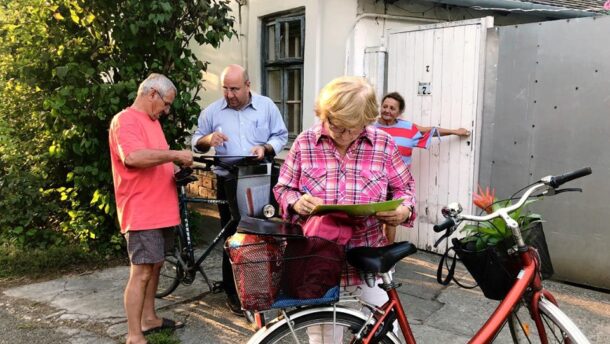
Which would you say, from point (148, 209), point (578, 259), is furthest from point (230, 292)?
point (578, 259)

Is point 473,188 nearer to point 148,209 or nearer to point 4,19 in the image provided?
point 148,209

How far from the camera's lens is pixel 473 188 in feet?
15.3

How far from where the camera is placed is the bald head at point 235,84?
12.0 feet

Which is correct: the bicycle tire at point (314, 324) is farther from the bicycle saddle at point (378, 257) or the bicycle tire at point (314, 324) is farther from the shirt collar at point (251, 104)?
the shirt collar at point (251, 104)

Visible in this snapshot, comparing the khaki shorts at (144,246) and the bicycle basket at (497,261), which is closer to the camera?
the bicycle basket at (497,261)

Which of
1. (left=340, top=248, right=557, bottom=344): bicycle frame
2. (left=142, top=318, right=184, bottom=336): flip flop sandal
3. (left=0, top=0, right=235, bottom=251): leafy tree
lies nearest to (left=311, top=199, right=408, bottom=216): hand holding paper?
(left=340, top=248, right=557, bottom=344): bicycle frame

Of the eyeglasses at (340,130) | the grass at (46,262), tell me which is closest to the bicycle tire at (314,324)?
the eyeglasses at (340,130)

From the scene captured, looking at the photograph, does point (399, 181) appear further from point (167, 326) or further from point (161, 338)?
point (167, 326)

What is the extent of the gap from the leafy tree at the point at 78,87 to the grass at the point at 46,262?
0.50 ft

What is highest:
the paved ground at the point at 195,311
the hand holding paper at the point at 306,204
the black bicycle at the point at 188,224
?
the hand holding paper at the point at 306,204

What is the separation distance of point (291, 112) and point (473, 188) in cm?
266

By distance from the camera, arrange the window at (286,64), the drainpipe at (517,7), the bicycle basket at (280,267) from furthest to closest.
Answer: the window at (286,64) → the drainpipe at (517,7) → the bicycle basket at (280,267)

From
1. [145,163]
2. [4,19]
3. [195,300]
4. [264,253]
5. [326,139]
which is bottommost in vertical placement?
[195,300]

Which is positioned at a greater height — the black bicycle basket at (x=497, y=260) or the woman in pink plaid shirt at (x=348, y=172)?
the woman in pink plaid shirt at (x=348, y=172)
